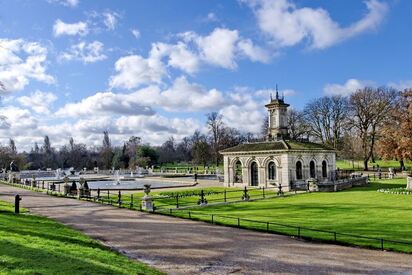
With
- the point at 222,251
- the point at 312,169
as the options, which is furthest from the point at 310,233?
the point at 312,169

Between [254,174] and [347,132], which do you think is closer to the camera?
[254,174]

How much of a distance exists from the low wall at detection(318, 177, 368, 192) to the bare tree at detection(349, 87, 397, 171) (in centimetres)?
2356

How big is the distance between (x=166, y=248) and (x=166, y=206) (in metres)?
12.9

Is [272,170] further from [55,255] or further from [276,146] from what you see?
[55,255]

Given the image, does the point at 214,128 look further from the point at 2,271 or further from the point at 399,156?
the point at 2,271

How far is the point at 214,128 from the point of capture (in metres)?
89.8

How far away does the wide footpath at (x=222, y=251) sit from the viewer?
496 inches

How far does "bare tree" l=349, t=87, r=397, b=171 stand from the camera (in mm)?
65500

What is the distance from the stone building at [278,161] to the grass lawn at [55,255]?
27042 millimetres

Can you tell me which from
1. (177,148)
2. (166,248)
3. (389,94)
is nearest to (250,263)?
(166,248)

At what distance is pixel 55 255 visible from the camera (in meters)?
11.6

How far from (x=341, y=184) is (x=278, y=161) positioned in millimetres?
6539

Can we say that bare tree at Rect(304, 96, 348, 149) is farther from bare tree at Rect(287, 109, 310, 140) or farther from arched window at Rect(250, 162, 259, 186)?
arched window at Rect(250, 162, 259, 186)

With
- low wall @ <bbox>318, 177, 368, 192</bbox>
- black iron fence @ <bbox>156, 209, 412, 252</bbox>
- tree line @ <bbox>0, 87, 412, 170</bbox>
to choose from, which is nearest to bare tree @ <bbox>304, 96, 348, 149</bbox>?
tree line @ <bbox>0, 87, 412, 170</bbox>
